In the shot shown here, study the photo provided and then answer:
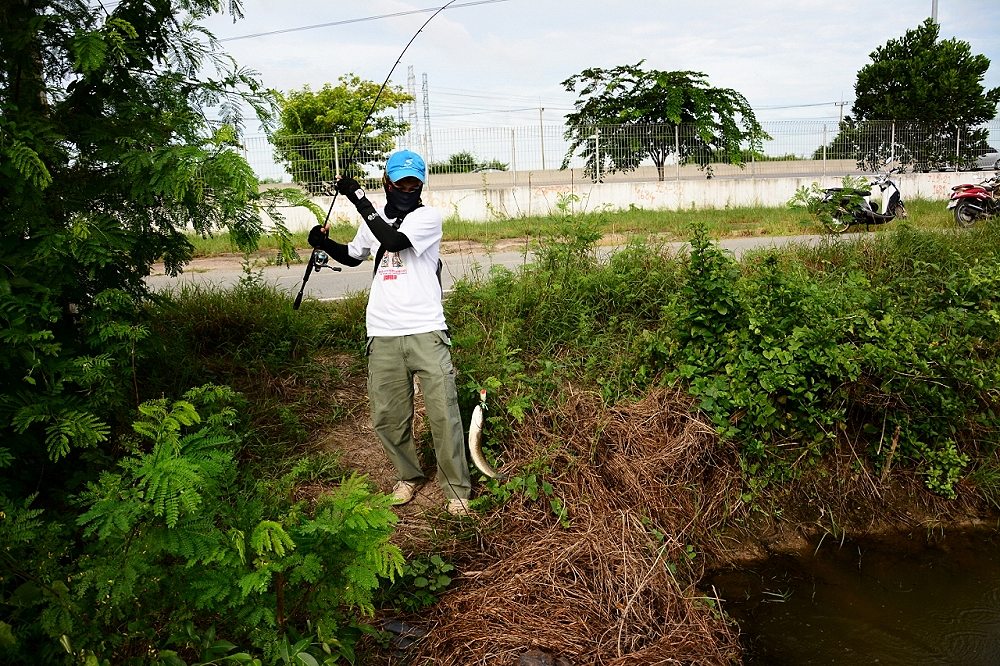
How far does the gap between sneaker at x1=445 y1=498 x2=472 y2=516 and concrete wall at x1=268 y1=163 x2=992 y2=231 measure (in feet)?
33.8

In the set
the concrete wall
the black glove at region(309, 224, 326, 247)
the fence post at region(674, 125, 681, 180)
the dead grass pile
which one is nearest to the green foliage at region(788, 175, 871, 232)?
the dead grass pile

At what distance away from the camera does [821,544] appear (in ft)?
15.2

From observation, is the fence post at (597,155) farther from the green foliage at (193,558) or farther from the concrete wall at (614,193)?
the green foliage at (193,558)

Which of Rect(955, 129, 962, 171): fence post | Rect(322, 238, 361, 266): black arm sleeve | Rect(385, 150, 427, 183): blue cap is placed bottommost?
Rect(322, 238, 361, 266): black arm sleeve

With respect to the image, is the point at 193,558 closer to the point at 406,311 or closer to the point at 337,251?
the point at 406,311

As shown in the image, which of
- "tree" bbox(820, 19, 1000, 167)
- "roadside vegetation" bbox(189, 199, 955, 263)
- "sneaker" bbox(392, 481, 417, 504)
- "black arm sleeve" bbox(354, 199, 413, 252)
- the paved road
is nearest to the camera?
"black arm sleeve" bbox(354, 199, 413, 252)

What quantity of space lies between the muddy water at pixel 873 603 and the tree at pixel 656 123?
491 inches

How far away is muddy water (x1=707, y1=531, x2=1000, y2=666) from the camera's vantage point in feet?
12.4

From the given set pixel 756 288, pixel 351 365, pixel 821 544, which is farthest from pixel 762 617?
pixel 351 365

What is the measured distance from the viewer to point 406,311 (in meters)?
3.87

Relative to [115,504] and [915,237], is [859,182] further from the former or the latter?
[115,504]

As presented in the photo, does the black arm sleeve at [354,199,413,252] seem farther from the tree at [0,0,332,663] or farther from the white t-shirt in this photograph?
the tree at [0,0,332,663]

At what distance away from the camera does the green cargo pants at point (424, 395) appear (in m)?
3.90

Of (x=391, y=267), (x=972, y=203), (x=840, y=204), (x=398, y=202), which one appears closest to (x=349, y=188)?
(x=398, y=202)
